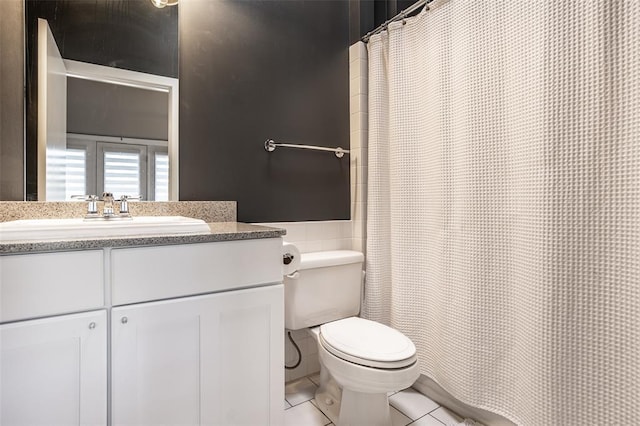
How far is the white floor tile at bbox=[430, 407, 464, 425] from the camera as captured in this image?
1437 millimetres

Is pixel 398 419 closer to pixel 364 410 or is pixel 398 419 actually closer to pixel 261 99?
pixel 364 410

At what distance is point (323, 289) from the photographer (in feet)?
5.24

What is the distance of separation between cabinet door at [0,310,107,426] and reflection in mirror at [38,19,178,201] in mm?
581

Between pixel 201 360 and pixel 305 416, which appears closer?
pixel 201 360

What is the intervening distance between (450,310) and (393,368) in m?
0.42

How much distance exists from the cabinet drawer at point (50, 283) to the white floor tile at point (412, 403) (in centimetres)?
135

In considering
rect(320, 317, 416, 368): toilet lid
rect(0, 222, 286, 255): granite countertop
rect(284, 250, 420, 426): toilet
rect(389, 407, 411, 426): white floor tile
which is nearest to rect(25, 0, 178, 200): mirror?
rect(0, 222, 286, 255): granite countertop

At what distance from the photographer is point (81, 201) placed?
1.27 metres

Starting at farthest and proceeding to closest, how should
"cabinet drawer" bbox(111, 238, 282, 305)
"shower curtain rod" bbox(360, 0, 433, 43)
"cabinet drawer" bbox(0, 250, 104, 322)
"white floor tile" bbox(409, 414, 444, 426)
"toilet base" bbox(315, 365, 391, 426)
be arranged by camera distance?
"shower curtain rod" bbox(360, 0, 433, 43), "white floor tile" bbox(409, 414, 444, 426), "toilet base" bbox(315, 365, 391, 426), "cabinet drawer" bbox(111, 238, 282, 305), "cabinet drawer" bbox(0, 250, 104, 322)

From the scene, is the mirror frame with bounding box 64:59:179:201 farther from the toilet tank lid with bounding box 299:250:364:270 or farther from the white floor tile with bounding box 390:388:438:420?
the white floor tile with bounding box 390:388:438:420

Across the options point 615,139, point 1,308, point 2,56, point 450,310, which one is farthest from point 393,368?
point 2,56

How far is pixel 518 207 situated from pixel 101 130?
164 centimetres

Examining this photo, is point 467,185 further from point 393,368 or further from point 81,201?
point 81,201

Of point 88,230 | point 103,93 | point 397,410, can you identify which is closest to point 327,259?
point 397,410
